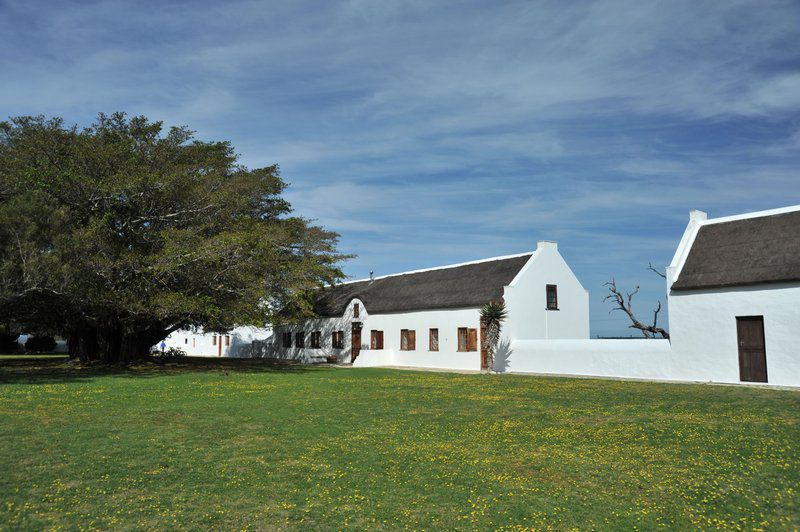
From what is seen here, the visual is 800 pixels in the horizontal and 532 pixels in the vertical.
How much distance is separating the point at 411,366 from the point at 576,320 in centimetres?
909

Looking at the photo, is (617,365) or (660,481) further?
(617,365)

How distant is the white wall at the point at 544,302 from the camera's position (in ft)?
103

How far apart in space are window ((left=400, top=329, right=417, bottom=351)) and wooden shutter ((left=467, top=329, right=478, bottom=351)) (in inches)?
178

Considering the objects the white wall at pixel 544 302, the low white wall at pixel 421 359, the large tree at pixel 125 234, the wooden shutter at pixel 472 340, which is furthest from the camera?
the low white wall at pixel 421 359

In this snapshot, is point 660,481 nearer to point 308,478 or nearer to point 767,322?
point 308,478

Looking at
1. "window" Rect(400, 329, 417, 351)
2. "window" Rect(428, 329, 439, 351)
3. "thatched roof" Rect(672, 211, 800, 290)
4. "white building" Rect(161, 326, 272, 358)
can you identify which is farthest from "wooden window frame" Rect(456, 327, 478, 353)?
"white building" Rect(161, 326, 272, 358)

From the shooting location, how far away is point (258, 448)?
9.47 meters

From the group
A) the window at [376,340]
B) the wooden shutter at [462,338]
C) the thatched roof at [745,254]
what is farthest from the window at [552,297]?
the window at [376,340]

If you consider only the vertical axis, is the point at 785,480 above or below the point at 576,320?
below

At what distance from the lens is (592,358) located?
2614 cm

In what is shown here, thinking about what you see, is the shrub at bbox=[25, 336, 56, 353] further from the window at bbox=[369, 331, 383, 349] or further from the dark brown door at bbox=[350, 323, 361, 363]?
the window at bbox=[369, 331, 383, 349]

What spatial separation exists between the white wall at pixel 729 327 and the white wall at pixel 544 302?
28.6ft

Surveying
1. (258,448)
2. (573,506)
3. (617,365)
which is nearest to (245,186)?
(617,365)

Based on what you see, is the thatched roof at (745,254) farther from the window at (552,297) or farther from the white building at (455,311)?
the window at (552,297)
